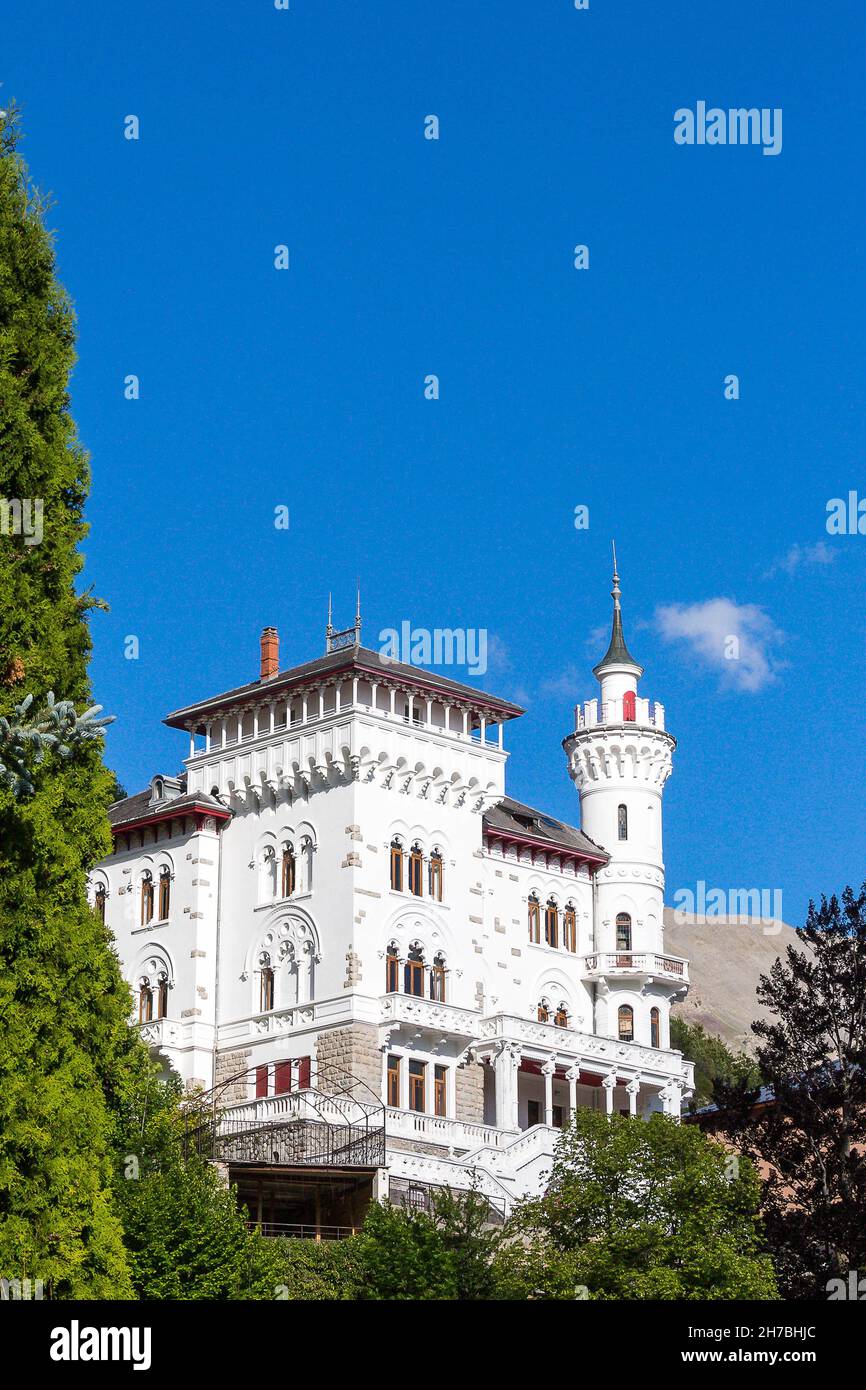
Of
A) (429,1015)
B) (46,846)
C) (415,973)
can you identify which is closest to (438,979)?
(415,973)

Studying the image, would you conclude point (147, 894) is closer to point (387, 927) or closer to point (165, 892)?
point (165, 892)

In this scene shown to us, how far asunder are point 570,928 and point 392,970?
10508mm

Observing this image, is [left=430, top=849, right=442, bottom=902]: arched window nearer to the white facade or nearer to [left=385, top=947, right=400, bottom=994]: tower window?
the white facade

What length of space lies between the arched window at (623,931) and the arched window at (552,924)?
258cm

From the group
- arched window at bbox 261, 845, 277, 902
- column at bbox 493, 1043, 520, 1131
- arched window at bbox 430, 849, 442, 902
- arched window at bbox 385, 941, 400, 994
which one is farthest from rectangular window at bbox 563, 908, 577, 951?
arched window at bbox 261, 845, 277, 902

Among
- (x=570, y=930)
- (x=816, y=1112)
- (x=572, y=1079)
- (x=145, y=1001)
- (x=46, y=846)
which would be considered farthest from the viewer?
(x=570, y=930)

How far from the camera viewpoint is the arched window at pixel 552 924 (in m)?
70.8

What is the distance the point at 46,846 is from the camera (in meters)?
25.0

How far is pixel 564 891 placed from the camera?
71562 millimetres

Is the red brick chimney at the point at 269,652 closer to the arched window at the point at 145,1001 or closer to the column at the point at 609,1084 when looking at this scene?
the arched window at the point at 145,1001

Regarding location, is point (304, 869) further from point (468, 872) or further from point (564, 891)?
point (564, 891)

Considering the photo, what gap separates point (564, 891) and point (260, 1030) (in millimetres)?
13066

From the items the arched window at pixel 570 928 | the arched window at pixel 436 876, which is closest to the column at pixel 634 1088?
the arched window at pixel 570 928
